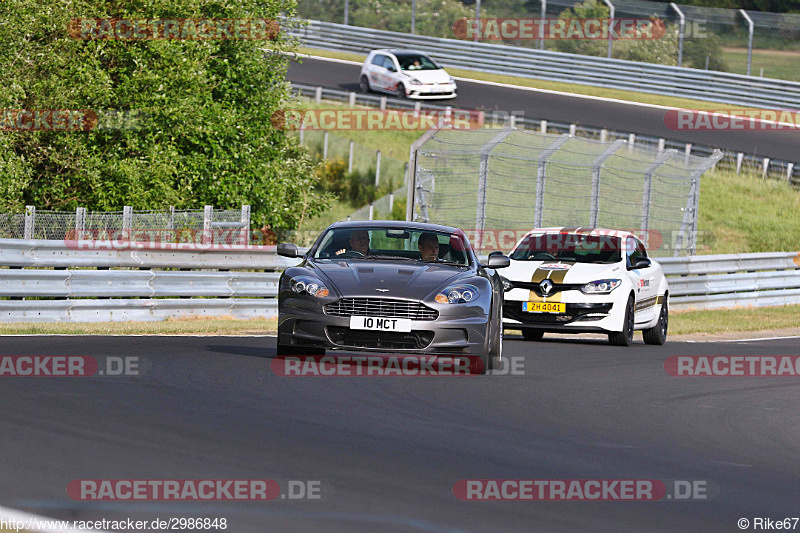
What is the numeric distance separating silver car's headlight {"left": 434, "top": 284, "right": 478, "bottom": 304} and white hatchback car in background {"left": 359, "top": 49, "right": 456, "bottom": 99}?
30.5 m

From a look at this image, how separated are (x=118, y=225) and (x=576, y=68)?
1206 inches

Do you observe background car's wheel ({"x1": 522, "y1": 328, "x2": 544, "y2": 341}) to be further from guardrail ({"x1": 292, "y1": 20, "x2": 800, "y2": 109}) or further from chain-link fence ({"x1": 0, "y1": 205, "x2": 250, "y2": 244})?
guardrail ({"x1": 292, "y1": 20, "x2": 800, "y2": 109})

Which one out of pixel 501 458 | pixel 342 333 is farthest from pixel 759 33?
pixel 501 458

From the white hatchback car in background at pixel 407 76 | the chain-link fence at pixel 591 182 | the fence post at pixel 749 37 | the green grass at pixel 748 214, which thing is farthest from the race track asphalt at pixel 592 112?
the chain-link fence at pixel 591 182

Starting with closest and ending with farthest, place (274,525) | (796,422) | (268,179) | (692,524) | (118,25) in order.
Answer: (274,525) < (692,524) < (796,422) < (118,25) < (268,179)

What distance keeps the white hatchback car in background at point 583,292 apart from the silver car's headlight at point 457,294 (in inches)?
188

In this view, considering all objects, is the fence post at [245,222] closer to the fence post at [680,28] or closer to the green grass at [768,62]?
the fence post at [680,28]

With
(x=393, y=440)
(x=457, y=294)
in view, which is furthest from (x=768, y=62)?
(x=393, y=440)

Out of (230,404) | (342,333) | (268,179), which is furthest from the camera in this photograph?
(268,179)

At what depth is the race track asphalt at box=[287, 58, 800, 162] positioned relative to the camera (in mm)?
39906

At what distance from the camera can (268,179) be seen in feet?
89.8

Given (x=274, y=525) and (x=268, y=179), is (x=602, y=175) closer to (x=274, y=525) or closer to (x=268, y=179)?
(x=268, y=179)

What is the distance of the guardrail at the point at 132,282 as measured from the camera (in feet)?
51.8

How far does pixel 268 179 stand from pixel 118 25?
4.65 meters
